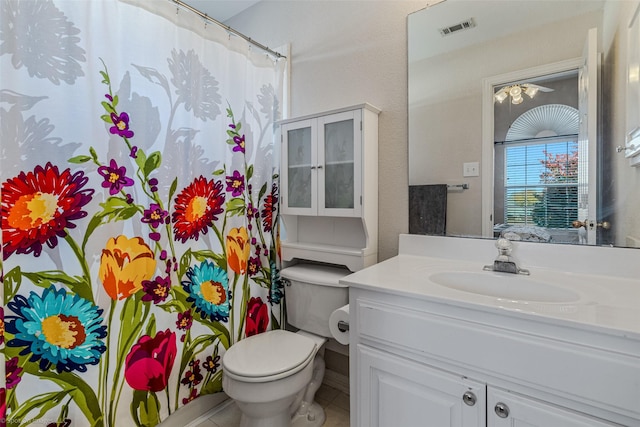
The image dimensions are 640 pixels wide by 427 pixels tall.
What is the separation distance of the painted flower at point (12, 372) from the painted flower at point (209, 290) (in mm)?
567

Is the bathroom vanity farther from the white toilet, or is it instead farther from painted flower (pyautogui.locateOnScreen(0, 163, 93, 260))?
painted flower (pyautogui.locateOnScreen(0, 163, 93, 260))

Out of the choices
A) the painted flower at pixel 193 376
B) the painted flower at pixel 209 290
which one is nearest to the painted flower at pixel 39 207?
the painted flower at pixel 209 290

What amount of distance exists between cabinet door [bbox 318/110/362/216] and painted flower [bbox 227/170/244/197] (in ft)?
1.37

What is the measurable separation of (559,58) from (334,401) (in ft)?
6.28

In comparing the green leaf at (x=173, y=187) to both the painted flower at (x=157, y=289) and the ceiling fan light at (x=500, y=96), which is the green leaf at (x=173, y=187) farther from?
the ceiling fan light at (x=500, y=96)

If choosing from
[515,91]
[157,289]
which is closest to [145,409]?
[157,289]

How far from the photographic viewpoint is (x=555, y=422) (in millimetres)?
774

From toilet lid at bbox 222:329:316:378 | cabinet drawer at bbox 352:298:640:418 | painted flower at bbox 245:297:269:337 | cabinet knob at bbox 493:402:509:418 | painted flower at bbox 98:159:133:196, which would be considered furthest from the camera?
painted flower at bbox 245:297:269:337

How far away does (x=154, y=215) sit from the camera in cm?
130

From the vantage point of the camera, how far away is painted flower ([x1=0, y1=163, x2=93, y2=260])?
3.14 feet

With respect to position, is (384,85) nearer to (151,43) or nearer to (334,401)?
(151,43)

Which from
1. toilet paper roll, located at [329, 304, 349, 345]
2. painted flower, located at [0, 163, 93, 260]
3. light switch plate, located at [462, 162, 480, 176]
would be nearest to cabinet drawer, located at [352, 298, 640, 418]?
toilet paper roll, located at [329, 304, 349, 345]

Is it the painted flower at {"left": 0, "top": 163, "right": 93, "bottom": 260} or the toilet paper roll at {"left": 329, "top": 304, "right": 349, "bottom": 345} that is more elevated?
the painted flower at {"left": 0, "top": 163, "right": 93, "bottom": 260}

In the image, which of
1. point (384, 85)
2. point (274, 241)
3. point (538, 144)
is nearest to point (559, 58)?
point (538, 144)
